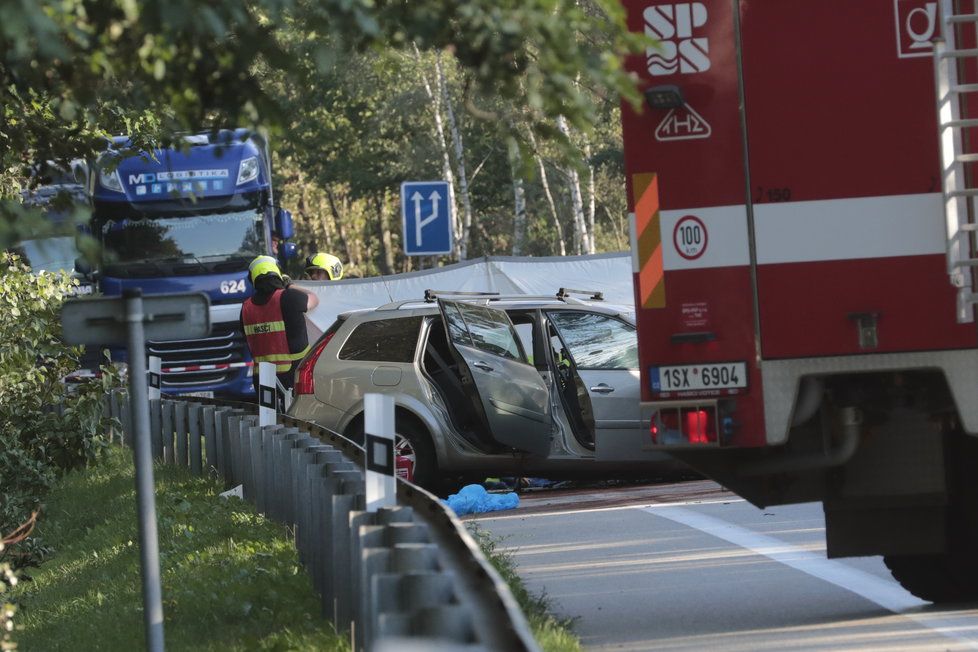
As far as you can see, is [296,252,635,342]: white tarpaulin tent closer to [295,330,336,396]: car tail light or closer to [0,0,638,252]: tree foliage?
[295,330,336,396]: car tail light

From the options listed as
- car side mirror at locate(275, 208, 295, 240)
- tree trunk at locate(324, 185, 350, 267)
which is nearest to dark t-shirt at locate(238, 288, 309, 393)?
car side mirror at locate(275, 208, 295, 240)

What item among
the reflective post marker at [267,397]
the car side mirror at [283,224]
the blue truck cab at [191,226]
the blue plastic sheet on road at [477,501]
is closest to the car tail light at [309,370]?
the blue plastic sheet on road at [477,501]

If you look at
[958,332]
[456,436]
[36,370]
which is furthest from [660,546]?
[36,370]

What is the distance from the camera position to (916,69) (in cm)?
726

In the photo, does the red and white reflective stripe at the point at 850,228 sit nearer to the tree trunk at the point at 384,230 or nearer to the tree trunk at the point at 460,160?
the tree trunk at the point at 460,160

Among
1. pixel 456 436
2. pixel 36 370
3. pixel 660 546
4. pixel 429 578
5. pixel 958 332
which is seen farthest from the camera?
pixel 36 370

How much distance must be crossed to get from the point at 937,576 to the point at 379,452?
3014 mm

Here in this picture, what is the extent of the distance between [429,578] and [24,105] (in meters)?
4.52

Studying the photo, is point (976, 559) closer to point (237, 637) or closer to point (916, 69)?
point (916, 69)

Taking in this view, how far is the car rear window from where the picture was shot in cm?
1450

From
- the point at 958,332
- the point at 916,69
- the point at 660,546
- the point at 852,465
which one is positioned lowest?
the point at 660,546

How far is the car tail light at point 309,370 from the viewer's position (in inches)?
578

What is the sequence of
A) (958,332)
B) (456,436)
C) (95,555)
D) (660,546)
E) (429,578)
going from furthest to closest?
(456,436) < (95,555) < (660,546) < (958,332) < (429,578)

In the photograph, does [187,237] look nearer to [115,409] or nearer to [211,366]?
[211,366]
